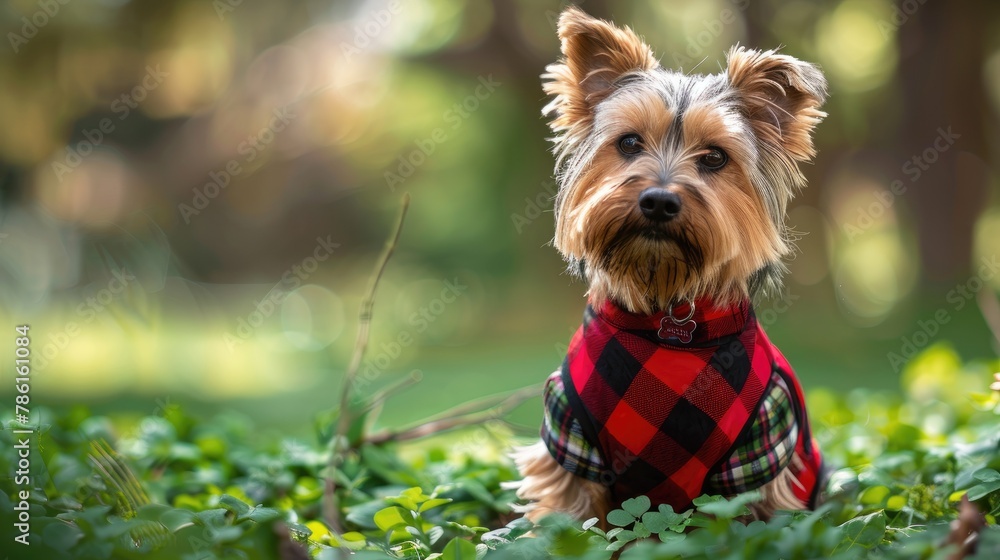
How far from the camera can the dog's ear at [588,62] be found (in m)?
3.43

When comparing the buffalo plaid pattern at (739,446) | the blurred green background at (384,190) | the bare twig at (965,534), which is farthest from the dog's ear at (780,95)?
the blurred green background at (384,190)

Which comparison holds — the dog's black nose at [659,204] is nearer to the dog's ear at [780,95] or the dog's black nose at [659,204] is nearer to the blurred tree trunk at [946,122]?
the dog's ear at [780,95]

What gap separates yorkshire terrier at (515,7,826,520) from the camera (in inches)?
117

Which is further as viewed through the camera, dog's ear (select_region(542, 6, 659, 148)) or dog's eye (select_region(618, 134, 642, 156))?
dog's ear (select_region(542, 6, 659, 148))

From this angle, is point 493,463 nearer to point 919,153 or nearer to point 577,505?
point 577,505

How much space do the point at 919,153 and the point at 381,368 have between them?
649 cm

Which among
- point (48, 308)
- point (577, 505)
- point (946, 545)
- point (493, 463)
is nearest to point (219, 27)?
point (48, 308)

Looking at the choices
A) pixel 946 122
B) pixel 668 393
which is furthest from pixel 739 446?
pixel 946 122

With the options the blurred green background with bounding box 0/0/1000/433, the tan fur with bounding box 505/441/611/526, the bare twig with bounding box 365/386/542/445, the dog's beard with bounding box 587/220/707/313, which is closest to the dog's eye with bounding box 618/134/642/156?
the dog's beard with bounding box 587/220/707/313

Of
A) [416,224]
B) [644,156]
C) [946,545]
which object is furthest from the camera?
[416,224]

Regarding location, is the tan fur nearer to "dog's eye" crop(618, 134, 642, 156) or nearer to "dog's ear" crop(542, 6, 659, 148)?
"dog's eye" crop(618, 134, 642, 156)

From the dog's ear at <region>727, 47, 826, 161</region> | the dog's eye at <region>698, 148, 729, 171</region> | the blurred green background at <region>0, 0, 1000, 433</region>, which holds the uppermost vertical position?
the blurred green background at <region>0, 0, 1000, 433</region>

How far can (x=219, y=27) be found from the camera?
13.0m

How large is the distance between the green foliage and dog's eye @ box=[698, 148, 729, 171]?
123 centimetres
